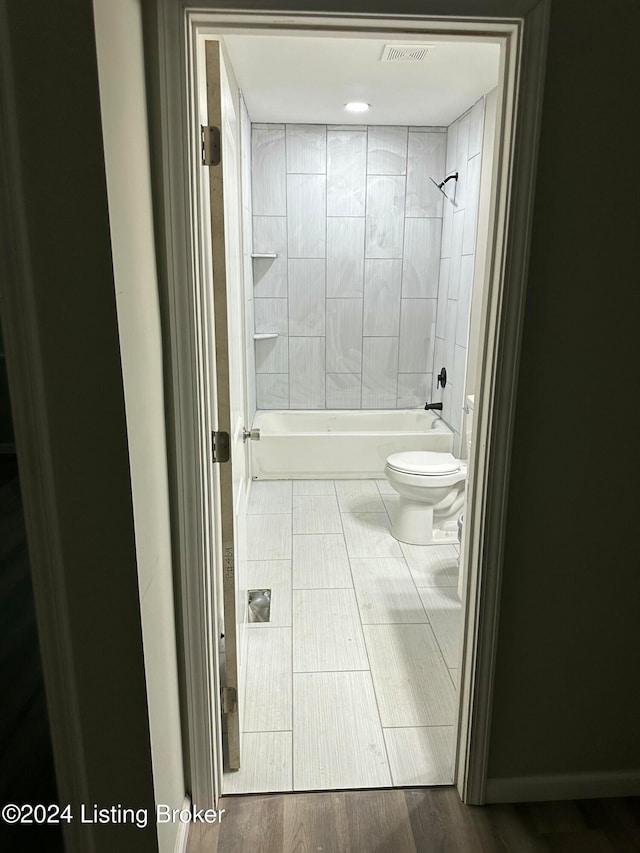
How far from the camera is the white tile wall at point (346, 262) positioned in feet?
15.1

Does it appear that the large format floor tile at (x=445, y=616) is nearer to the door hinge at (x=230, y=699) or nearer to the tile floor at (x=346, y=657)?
the tile floor at (x=346, y=657)

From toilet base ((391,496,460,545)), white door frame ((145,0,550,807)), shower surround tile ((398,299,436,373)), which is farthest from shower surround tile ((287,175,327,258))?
white door frame ((145,0,550,807))

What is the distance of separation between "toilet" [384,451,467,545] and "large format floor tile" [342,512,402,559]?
0.26ft

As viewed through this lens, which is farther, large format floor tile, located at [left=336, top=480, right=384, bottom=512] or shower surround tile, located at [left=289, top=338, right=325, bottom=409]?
shower surround tile, located at [left=289, top=338, right=325, bottom=409]

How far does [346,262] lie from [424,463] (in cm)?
194

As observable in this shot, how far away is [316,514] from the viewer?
12.8 ft

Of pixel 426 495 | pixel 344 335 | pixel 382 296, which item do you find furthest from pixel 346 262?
pixel 426 495

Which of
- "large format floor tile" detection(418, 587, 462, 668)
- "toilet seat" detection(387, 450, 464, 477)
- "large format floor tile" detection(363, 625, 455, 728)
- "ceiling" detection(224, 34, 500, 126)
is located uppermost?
"ceiling" detection(224, 34, 500, 126)

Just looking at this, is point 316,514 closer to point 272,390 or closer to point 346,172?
point 272,390

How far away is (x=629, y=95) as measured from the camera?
1.41 metres

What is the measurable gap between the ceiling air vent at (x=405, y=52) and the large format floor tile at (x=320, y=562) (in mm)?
2427

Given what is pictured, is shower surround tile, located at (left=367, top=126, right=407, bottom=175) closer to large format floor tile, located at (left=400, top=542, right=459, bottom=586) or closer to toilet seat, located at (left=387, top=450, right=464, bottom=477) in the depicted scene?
toilet seat, located at (left=387, top=450, right=464, bottom=477)

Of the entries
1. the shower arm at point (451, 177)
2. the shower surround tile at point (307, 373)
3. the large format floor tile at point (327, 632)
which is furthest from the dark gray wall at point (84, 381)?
the shower surround tile at point (307, 373)

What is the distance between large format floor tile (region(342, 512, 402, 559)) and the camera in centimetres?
343
